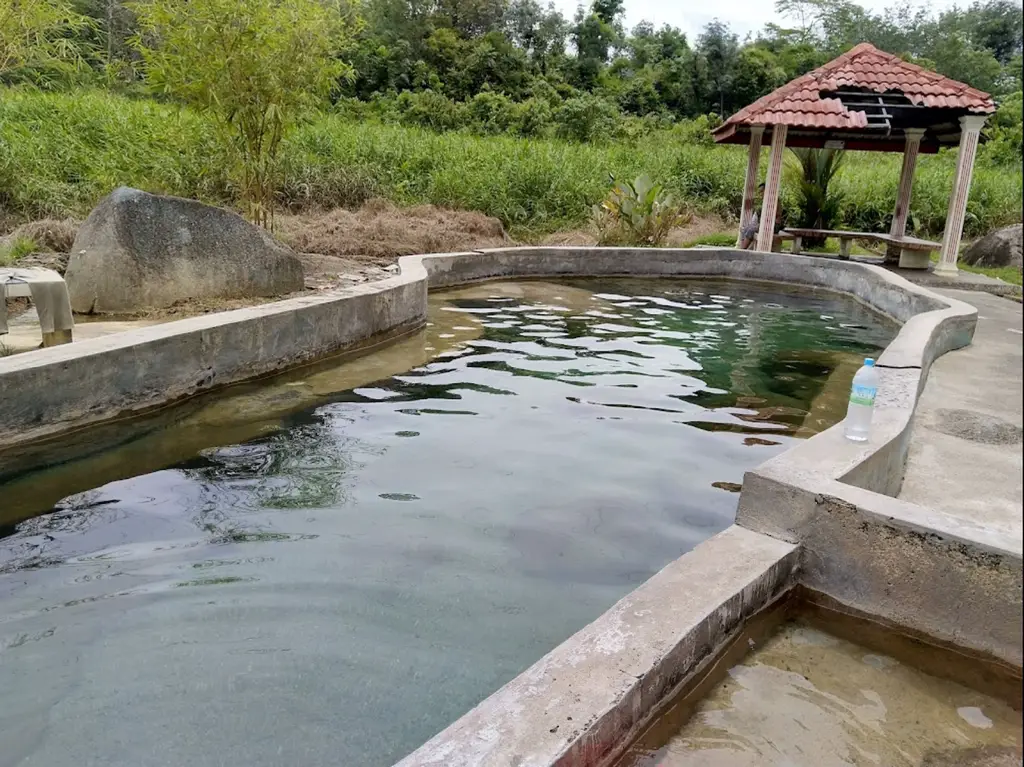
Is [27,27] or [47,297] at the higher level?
[27,27]

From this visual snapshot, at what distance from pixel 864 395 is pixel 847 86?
11255 mm

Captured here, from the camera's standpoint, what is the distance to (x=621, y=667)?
7.22ft

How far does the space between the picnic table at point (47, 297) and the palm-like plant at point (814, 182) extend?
13.9m

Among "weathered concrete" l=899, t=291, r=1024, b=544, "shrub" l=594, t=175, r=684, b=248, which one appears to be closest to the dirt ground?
"shrub" l=594, t=175, r=684, b=248

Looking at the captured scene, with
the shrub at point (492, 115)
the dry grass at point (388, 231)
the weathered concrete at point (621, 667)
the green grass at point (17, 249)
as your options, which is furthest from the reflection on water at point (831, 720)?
the shrub at point (492, 115)

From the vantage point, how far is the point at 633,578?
11.0 feet

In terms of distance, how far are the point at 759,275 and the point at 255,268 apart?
8.25 metres

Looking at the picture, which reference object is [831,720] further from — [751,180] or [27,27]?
[751,180]

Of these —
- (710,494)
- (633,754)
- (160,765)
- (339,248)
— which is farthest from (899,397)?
(339,248)

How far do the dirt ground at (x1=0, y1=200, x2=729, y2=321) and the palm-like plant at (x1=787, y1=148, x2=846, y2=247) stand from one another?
6.54ft

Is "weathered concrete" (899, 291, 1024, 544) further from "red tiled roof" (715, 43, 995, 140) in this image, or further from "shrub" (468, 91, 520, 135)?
"shrub" (468, 91, 520, 135)

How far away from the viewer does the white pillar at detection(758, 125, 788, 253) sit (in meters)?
12.5

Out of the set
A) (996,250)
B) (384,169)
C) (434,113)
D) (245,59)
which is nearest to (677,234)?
(996,250)

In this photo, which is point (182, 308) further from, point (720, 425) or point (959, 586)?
point (959, 586)
